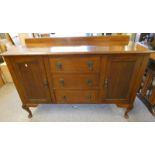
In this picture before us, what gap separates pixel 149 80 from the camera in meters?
1.55

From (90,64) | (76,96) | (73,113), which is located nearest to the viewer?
(90,64)

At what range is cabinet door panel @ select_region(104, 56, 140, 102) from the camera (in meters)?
1.10

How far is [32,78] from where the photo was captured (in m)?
1.25

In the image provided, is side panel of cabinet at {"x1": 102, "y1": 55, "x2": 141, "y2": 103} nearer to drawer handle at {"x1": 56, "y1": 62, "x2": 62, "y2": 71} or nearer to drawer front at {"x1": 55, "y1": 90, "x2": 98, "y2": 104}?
drawer front at {"x1": 55, "y1": 90, "x2": 98, "y2": 104}

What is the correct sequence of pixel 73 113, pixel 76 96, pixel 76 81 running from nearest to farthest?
Result: 1. pixel 76 81
2. pixel 76 96
3. pixel 73 113

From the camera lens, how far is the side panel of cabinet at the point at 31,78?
1.12 m

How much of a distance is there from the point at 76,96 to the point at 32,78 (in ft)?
1.80

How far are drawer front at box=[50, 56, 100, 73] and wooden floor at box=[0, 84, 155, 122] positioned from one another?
30.7 inches

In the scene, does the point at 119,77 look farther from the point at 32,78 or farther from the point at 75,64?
the point at 32,78

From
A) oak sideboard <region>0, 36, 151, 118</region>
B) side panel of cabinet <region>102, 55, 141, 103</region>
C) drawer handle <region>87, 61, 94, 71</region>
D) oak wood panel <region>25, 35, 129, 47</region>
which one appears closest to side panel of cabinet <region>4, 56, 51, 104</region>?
oak sideboard <region>0, 36, 151, 118</region>

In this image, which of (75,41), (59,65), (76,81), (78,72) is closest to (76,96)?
(76,81)
